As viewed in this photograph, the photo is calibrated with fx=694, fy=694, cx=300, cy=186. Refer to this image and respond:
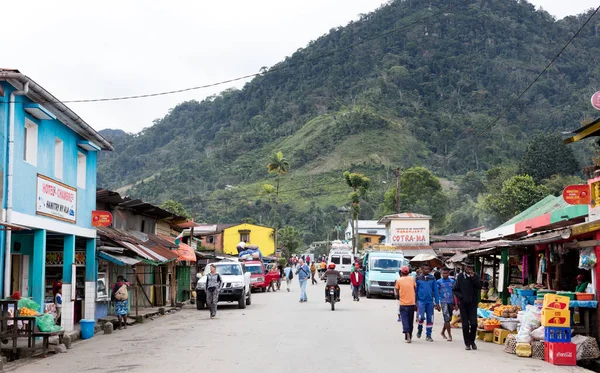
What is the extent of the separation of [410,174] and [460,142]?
45800 millimetres

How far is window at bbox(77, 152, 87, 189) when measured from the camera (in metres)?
20.3

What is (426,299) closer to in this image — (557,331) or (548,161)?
(557,331)

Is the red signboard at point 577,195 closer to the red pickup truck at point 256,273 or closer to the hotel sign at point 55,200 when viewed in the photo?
the hotel sign at point 55,200

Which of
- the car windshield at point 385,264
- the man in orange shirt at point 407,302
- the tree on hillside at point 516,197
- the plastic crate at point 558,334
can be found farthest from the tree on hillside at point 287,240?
the plastic crate at point 558,334

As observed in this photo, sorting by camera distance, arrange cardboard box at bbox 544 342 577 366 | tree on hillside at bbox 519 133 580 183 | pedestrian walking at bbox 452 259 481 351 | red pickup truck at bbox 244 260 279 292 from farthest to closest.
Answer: tree on hillside at bbox 519 133 580 183 < red pickup truck at bbox 244 260 279 292 < pedestrian walking at bbox 452 259 481 351 < cardboard box at bbox 544 342 577 366

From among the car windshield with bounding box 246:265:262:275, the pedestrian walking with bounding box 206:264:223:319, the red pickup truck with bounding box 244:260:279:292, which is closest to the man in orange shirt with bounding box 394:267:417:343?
the pedestrian walking with bounding box 206:264:223:319

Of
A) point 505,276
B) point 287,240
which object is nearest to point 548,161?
point 287,240

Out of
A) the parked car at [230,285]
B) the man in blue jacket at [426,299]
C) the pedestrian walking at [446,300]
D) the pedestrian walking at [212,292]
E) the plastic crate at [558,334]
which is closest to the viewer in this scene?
the plastic crate at [558,334]

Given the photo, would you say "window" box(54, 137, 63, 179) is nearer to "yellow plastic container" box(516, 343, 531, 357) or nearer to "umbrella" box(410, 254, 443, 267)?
"yellow plastic container" box(516, 343, 531, 357)

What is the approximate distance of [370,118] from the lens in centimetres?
13938

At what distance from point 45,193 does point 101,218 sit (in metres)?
3.61

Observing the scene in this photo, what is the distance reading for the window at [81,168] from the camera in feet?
66.6

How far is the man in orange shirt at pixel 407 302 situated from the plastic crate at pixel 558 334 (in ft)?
11.4

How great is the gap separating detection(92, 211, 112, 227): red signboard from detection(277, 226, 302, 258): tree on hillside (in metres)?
77.9
